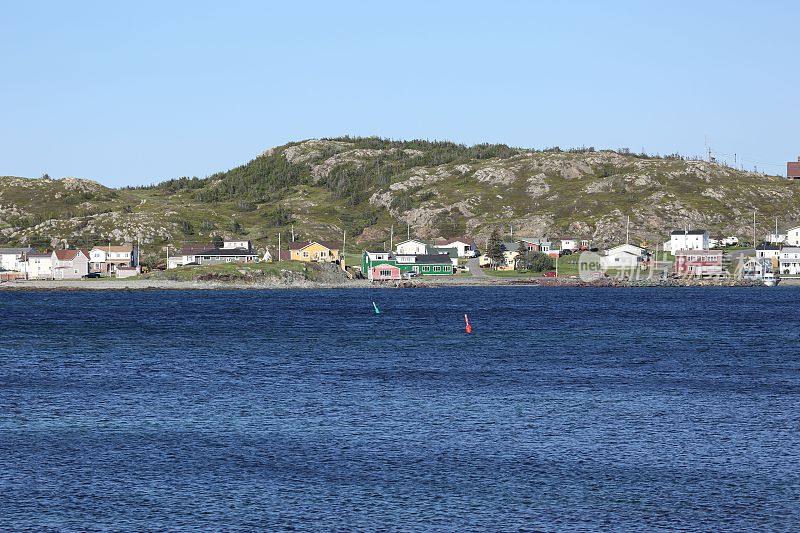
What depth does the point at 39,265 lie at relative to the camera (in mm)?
176750

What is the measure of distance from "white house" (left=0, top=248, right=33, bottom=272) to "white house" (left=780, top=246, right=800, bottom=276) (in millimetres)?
138304

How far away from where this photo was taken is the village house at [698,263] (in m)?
176

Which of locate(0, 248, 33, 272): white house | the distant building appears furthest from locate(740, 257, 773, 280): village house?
locate(0, 248, 33, 272): white house

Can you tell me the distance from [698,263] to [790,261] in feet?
62.5

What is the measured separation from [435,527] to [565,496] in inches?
193

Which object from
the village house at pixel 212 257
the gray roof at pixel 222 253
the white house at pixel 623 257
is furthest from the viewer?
the white house at pixel 623 257

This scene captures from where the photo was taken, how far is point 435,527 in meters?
26.5

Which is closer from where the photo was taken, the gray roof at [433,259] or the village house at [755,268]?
the village house at [755,268]

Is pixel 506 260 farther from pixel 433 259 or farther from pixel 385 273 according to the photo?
pixel 385 273

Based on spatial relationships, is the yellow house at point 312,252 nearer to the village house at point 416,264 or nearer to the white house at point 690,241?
the village house at point 416,264

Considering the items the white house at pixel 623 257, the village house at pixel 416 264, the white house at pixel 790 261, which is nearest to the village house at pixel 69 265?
the village house at pixel 416 264

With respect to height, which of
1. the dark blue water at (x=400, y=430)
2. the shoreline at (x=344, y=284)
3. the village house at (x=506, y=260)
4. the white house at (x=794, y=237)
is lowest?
the dark blue water at (x=400, y=430)

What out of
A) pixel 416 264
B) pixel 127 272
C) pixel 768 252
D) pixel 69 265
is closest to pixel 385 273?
pixel 416 264

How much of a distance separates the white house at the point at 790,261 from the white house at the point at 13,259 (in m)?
138
